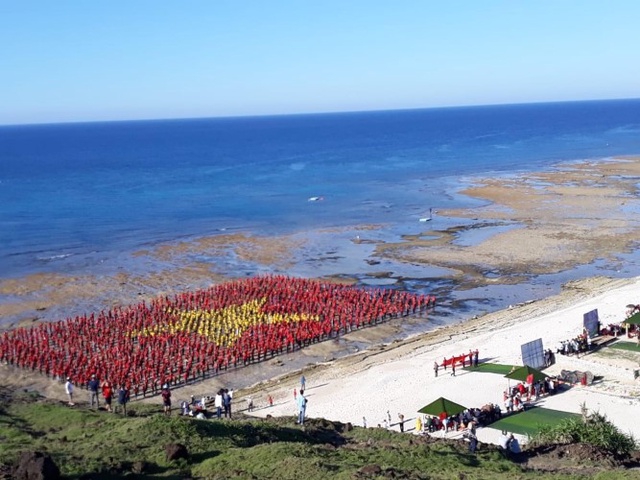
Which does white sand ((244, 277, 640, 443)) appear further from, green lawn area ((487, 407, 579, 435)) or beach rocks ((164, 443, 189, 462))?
beach rocks ((164, 443, 189, 462))

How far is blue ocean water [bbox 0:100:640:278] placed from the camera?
209 ft

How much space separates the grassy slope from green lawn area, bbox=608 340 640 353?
11.9 metres

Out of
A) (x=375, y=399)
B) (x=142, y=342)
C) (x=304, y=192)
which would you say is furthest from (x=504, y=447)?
(x=304, y=192)

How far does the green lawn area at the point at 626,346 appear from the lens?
93.6ft

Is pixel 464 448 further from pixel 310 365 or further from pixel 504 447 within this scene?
pixel 310 365

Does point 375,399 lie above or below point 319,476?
below

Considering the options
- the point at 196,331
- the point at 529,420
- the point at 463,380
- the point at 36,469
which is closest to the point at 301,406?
the point at 529,420

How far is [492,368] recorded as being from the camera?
2825 cm

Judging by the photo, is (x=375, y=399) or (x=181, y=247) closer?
(x=375, y=399)

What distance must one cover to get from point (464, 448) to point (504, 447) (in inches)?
40.6

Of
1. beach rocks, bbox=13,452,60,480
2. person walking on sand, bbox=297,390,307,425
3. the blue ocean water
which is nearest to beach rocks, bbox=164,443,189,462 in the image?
beach rocks, bbox=13,452,60,480

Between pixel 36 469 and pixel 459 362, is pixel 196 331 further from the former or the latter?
pixel 36 469

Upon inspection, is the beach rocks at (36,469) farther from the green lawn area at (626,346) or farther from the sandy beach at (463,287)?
the green lawn area at (626,346)

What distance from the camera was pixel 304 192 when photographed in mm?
87562
